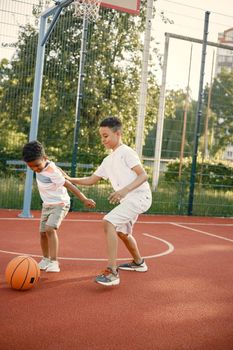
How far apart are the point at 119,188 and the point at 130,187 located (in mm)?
293

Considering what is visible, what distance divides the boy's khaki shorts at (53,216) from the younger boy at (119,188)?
49 cm

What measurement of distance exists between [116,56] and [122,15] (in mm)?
1344

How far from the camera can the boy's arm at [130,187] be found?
4.05m

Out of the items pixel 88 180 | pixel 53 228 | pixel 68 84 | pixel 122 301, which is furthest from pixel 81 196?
pixel 68 84

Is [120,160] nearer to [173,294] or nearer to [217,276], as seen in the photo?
[173,294]

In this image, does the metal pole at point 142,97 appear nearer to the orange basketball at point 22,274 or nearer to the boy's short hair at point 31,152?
the boy's short hair at point 31,152

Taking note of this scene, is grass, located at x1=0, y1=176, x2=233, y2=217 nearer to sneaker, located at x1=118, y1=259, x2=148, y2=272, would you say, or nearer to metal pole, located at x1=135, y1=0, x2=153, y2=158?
metal pole, located at x1=135, y1=0, x2=153, y2=158

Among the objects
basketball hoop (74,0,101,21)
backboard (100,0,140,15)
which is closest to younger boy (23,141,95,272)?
basketball hoop (74,0,101,21)

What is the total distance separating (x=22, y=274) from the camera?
3.95 m

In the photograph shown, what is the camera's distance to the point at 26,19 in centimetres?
880

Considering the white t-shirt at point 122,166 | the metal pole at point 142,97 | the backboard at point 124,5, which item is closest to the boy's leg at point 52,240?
the white t-shirt at point 122,166

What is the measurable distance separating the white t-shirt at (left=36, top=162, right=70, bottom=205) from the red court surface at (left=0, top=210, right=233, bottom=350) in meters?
0.70

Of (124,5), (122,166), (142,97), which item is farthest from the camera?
(142,97)

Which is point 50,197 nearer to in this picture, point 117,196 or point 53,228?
point 53,228
